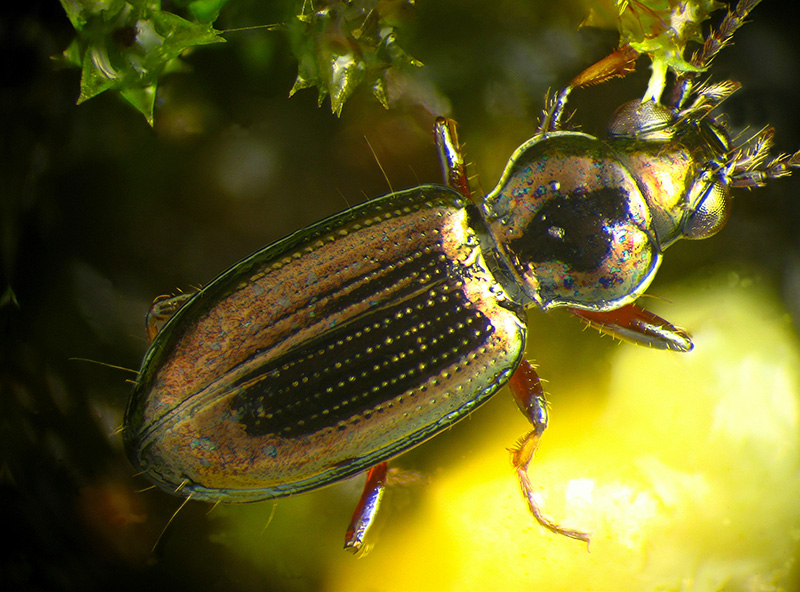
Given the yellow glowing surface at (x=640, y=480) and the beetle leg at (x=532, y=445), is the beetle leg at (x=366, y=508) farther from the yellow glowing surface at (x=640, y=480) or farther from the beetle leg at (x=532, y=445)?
the beetle leg at (x=532, y=445)

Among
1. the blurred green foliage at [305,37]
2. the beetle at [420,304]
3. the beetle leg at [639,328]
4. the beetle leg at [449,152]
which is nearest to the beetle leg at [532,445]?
the beetle at [420,304]

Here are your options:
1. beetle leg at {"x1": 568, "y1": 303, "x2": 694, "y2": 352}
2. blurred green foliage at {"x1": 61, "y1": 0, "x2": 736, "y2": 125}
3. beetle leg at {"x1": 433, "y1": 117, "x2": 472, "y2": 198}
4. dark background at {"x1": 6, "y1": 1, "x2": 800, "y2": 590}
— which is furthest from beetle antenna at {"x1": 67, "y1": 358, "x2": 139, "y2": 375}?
beetle leg at {"x1": 568, "y1": 303, "x2": 694, "y2": 352}

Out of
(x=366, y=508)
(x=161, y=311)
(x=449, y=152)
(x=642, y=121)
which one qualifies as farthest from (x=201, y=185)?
(x=642, y=121)

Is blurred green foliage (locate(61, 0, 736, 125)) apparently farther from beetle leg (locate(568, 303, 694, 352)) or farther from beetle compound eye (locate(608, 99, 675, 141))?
beetle leg (locate(568, 303, 694, 352))

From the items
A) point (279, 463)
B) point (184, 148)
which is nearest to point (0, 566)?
point (279, 463)

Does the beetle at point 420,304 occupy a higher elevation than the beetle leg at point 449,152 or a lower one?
lower

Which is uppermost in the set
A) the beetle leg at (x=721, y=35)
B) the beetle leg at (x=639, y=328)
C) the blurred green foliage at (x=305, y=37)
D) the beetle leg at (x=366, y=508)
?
the blurred green foliage at (x=305, y=37)
